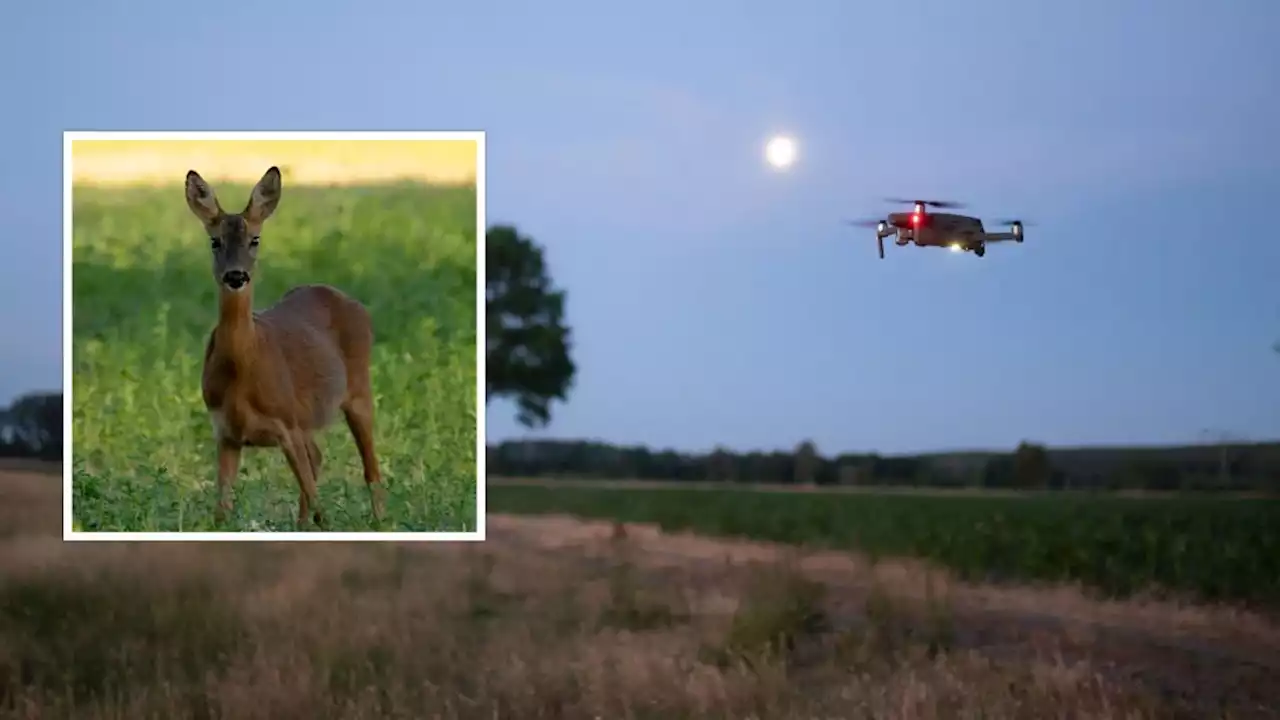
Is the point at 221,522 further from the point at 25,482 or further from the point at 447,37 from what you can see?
the point at 447,37

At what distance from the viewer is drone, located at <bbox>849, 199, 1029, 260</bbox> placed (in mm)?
4148

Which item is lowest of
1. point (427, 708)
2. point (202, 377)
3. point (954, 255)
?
point (427, 708)

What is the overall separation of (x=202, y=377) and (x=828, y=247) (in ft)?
6.66

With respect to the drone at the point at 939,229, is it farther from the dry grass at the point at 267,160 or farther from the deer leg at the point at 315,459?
the deer leg at the point at 315,459

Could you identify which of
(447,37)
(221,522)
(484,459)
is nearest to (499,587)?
(484,459)

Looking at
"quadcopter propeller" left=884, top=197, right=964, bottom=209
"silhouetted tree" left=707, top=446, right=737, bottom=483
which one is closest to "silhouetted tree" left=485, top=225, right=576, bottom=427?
"silhouetted tree" left=707, top=446, right=737, bottom=483

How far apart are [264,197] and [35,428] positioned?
103cm

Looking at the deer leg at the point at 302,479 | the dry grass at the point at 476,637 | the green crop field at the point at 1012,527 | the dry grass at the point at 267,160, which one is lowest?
the dry grass at the point at 476,637

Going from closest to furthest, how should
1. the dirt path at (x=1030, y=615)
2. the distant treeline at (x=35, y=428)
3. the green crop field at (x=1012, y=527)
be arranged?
the dirt path at (x=1030, y=615)
the green crop field at (x=1012, y=527)
the distant treeline at (x=35, y=428)

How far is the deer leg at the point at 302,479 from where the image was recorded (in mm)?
4164

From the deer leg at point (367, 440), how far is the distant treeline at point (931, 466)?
365 mm

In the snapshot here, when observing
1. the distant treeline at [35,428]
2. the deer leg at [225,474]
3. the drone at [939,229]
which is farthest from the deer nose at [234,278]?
the drone at [939,229]

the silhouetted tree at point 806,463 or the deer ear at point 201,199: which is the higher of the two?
the deer ear at point 201,199

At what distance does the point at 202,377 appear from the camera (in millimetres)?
4188
